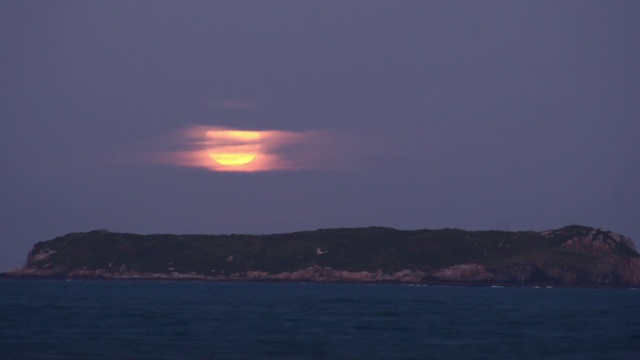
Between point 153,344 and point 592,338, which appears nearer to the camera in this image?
point 153,344

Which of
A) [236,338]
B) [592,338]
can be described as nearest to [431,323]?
[592,338]

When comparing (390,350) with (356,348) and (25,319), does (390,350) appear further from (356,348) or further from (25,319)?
(25,319)

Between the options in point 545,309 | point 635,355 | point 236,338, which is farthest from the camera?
point 545,309

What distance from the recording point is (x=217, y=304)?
408ft

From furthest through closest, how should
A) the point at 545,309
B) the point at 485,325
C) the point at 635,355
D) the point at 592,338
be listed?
the point at 545,309 < the point at 485,325 < the point at 592,338 < the point at 635,355

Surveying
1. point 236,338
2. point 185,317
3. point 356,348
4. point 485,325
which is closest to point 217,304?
point 185,317

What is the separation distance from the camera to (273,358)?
183ft

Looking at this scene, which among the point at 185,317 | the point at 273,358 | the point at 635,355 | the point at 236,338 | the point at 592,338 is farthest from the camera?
the point at 185,317

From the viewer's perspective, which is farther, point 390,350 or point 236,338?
point 236,338

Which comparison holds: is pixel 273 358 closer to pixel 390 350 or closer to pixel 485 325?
pixel 390 350

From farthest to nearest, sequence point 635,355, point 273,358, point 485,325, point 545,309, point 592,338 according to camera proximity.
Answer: point 545,309 < point 485,325 < point 592,338 < point 635,355 < point 273,358

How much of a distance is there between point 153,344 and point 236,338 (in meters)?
7.57

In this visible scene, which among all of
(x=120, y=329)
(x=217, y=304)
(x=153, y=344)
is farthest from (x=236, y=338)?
(x=217, y=304)

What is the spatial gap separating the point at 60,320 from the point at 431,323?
107ft
